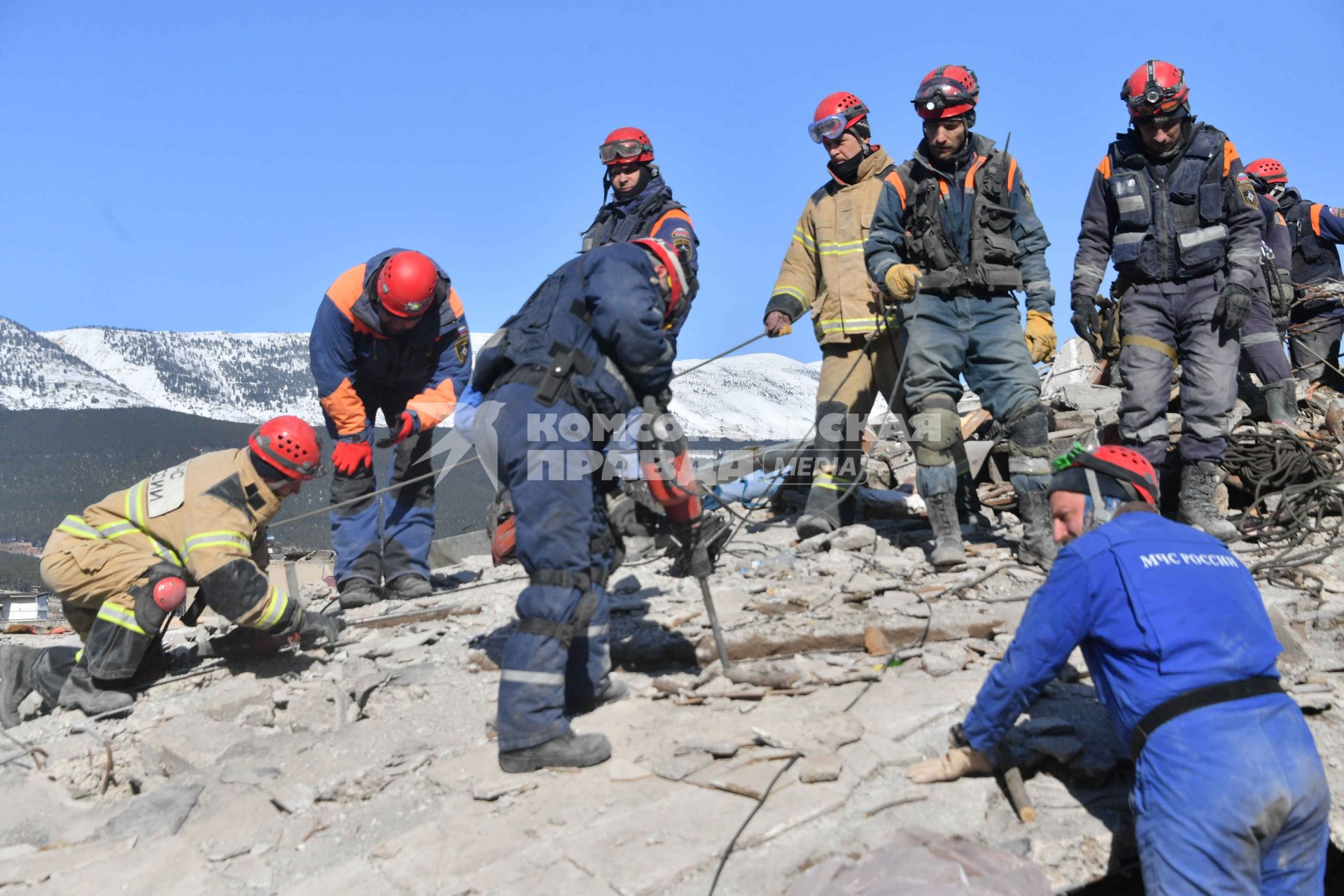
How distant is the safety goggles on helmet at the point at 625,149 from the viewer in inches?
241

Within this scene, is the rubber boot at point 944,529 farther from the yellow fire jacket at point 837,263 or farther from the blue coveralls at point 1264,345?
the blue coveralls at point 1264,345

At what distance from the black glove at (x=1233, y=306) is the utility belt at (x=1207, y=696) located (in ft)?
10.5

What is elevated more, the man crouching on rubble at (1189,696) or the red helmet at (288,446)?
the red helmet at (288,446)

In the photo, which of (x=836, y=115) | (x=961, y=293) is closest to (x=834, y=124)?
(x=836, y=115)

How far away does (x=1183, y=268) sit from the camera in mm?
5301

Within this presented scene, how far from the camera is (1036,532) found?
5.08 m

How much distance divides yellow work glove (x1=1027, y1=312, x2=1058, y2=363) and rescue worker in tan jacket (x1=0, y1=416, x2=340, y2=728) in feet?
11.9

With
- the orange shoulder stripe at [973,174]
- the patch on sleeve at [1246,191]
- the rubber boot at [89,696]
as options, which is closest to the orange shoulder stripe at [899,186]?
the orange shoulder stripe at [973,174]

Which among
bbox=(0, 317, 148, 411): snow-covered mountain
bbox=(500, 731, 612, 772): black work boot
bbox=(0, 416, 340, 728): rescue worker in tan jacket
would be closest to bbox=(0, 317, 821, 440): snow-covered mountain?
bbox=(0, 317, 148, 411): snow-covered mountain

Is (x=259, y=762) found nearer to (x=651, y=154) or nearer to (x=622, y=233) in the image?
(x=622, y=233)

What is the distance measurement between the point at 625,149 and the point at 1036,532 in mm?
3249

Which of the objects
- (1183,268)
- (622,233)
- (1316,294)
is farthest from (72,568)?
(1316,294)

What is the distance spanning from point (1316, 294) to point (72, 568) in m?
8.99

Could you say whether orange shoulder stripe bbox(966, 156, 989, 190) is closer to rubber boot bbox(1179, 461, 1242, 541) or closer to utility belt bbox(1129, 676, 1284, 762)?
rubber boot bbox(1179, 461, 1242, 541)
